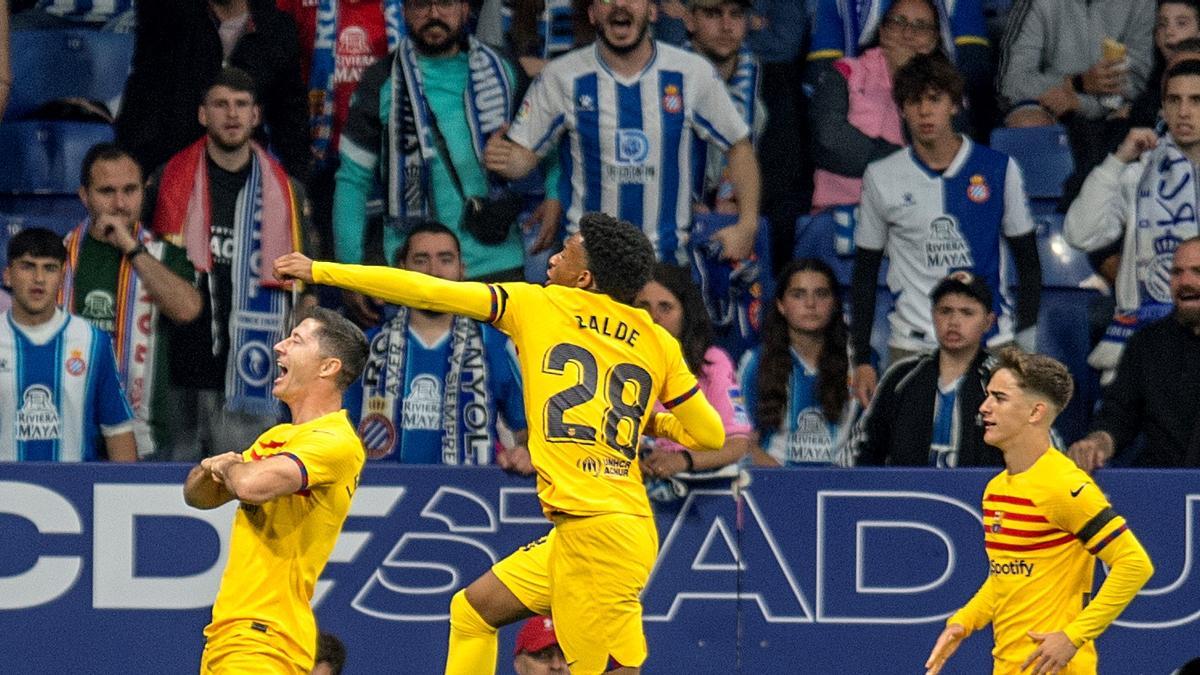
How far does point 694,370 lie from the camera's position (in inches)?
324

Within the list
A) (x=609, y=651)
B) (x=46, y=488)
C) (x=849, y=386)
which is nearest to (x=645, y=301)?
(x=849, y=386)

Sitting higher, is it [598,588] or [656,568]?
[598,588]

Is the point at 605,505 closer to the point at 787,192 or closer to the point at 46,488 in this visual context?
the point at 46,488

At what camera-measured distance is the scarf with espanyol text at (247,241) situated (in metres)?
9.49

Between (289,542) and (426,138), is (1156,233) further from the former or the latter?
(289,542)

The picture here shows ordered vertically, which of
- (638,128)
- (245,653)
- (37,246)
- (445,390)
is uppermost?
(638,128)

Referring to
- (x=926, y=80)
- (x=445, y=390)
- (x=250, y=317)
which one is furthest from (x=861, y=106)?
(x=250, y=317)

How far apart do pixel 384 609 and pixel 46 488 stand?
147 cm

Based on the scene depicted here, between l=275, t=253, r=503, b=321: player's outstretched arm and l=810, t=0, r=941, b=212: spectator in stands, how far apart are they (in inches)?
158

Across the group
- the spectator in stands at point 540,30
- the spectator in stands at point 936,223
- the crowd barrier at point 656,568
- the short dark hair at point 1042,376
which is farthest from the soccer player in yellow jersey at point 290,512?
the spectator in stands at point 540,30

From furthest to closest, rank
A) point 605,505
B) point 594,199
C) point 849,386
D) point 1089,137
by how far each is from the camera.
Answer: point 1089,137 → point 594,199 → point 849,386 → point 605,505

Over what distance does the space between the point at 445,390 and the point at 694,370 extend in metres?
1.27

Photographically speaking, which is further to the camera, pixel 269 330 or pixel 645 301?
pixel 269 330

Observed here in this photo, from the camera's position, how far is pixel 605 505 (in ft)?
22.5
